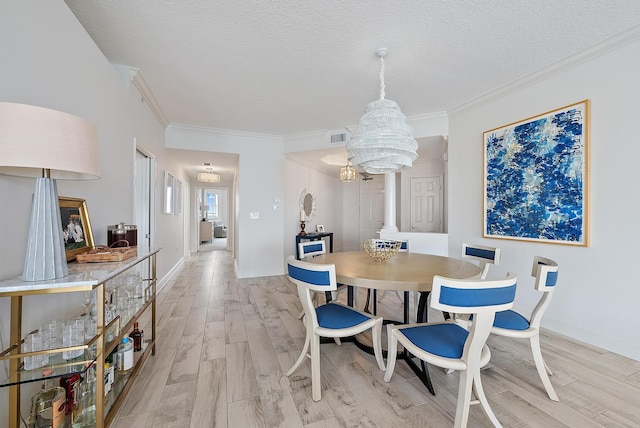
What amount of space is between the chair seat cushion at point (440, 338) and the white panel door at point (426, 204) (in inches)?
144

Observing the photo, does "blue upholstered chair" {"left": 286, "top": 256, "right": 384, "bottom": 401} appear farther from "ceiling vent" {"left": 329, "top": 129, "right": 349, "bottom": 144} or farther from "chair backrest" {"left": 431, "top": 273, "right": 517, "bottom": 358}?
"ceiling vent" {"left": 329, "top": 129, "right": 349, "bottom": 144}

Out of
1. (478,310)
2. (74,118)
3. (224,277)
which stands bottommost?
(224,277)

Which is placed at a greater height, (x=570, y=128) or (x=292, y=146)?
(x=292, y=146)

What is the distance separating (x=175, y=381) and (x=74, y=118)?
1.74 metres

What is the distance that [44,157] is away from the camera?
103 cm

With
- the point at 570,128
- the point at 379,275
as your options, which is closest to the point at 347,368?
the point at 379,275

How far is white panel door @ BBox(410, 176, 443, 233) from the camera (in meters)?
5.14

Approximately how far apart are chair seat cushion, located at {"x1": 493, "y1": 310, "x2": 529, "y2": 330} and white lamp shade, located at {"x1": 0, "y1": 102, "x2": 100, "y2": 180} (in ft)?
8.05

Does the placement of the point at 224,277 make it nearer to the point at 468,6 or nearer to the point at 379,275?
the point at 379,275

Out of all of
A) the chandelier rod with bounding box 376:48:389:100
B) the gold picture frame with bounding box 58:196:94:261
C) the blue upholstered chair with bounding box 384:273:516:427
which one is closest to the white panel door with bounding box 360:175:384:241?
the chandelier rod with bounding box 376:48:389:100

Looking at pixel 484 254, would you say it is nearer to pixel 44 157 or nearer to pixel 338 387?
pixel 338 387

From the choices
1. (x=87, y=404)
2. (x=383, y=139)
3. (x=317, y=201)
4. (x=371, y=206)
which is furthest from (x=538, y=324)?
(x=371, y=206)

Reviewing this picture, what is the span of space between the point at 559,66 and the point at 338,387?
345 cm

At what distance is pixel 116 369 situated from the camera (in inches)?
70.7
